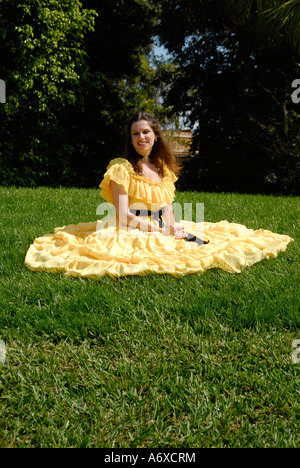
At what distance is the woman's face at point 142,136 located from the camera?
3.72 meters

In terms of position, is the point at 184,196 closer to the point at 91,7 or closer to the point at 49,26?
the point at 49,26

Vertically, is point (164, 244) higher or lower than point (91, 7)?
lower

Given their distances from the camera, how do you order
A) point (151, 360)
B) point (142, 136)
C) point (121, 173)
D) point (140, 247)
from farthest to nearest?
point (142, 136) < point (121, 173) < point (140, 247) < point (151, 360)

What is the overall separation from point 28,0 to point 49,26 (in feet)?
2.34

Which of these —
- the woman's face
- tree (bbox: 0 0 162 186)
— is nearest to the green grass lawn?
the woman's face

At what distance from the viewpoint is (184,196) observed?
729cm

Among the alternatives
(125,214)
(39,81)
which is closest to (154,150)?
(125,214)

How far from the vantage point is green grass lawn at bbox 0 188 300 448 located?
4.74 ft

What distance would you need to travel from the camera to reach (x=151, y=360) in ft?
6.09

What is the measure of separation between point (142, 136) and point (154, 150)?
0.34 meters

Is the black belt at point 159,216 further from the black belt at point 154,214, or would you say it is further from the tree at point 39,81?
Answer: the tree at point 39,81

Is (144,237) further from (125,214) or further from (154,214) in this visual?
(154,214)

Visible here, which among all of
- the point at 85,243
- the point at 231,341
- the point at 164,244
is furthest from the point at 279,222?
the point at 231,341

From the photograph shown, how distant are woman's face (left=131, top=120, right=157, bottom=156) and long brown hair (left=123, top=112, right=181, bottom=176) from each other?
0.19 ft
